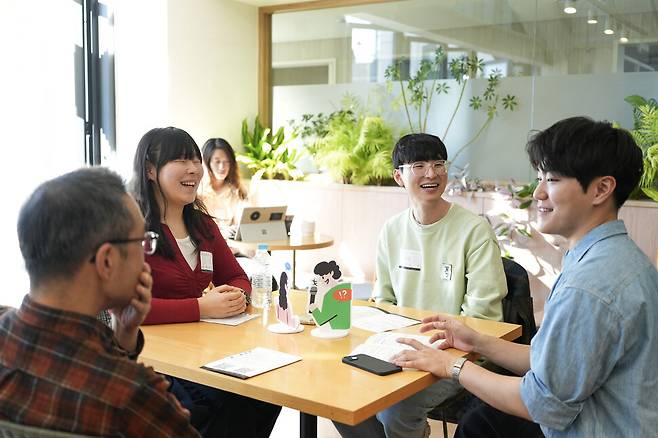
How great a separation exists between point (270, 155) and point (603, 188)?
490 cm

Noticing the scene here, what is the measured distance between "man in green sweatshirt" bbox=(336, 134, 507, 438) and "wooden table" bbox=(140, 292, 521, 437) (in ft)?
0.93

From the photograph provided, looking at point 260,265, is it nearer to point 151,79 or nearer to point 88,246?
point 88,246

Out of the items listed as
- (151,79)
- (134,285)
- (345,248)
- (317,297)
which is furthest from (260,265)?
(151,79)

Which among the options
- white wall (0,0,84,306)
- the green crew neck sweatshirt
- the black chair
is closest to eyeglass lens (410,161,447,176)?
the green crew neck sweatshirt

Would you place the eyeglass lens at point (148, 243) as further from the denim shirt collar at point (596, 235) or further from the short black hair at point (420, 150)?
the short black hair at point (420, 150)

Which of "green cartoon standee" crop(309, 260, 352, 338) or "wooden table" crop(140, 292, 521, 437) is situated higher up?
"green cartoon standee" crop(309, 260, 352, 338)

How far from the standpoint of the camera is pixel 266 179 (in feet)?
21.0

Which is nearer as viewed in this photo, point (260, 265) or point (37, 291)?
point (37, 291)

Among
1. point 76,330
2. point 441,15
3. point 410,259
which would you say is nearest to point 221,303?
point 410,259

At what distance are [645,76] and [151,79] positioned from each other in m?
3.86

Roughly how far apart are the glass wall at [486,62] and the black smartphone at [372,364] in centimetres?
380

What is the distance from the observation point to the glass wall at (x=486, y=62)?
5109mm

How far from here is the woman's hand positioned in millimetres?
2447

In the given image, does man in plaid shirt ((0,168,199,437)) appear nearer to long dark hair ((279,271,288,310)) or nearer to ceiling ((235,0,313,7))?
long dark hair ((279,271,288,310))
